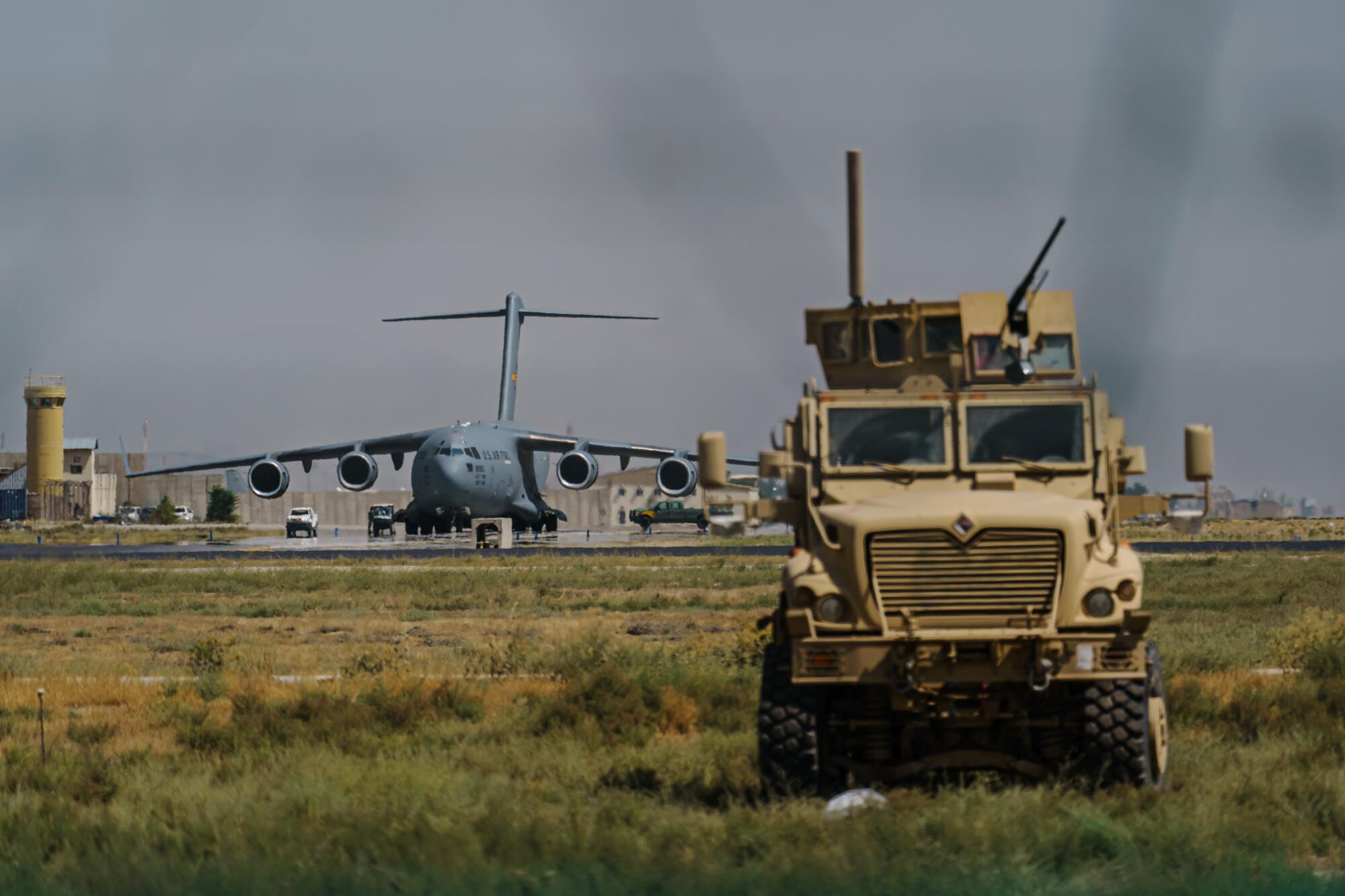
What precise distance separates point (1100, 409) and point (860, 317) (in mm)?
2017

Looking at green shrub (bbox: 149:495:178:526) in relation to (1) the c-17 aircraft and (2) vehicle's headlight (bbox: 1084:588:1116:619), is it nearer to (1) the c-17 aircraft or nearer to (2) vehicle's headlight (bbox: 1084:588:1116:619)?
(1) the c-17 aircraft

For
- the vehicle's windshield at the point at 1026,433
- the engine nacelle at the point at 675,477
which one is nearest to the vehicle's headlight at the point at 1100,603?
the vehicle's windshield at the point at 1026,433

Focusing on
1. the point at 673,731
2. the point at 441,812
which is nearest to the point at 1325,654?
the point at 673,731

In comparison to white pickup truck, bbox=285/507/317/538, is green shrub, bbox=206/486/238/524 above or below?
above

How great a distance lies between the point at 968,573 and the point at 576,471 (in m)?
49.1

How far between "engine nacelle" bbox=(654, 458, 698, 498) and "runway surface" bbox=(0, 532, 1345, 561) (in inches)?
85.1

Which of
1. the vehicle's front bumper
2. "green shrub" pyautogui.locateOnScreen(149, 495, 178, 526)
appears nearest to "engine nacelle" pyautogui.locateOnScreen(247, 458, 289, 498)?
the vehicle's front bumper

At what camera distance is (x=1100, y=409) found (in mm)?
10359

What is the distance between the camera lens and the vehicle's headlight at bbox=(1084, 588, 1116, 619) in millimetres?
9180

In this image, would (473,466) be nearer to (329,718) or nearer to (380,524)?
(380,524)

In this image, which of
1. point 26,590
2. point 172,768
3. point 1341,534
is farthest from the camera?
point 1341,534

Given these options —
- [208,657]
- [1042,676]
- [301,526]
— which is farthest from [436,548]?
[1042,676]

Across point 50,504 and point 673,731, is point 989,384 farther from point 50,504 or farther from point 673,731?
point 50,504

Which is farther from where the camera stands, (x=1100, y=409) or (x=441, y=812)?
(x=1100, y=409)
